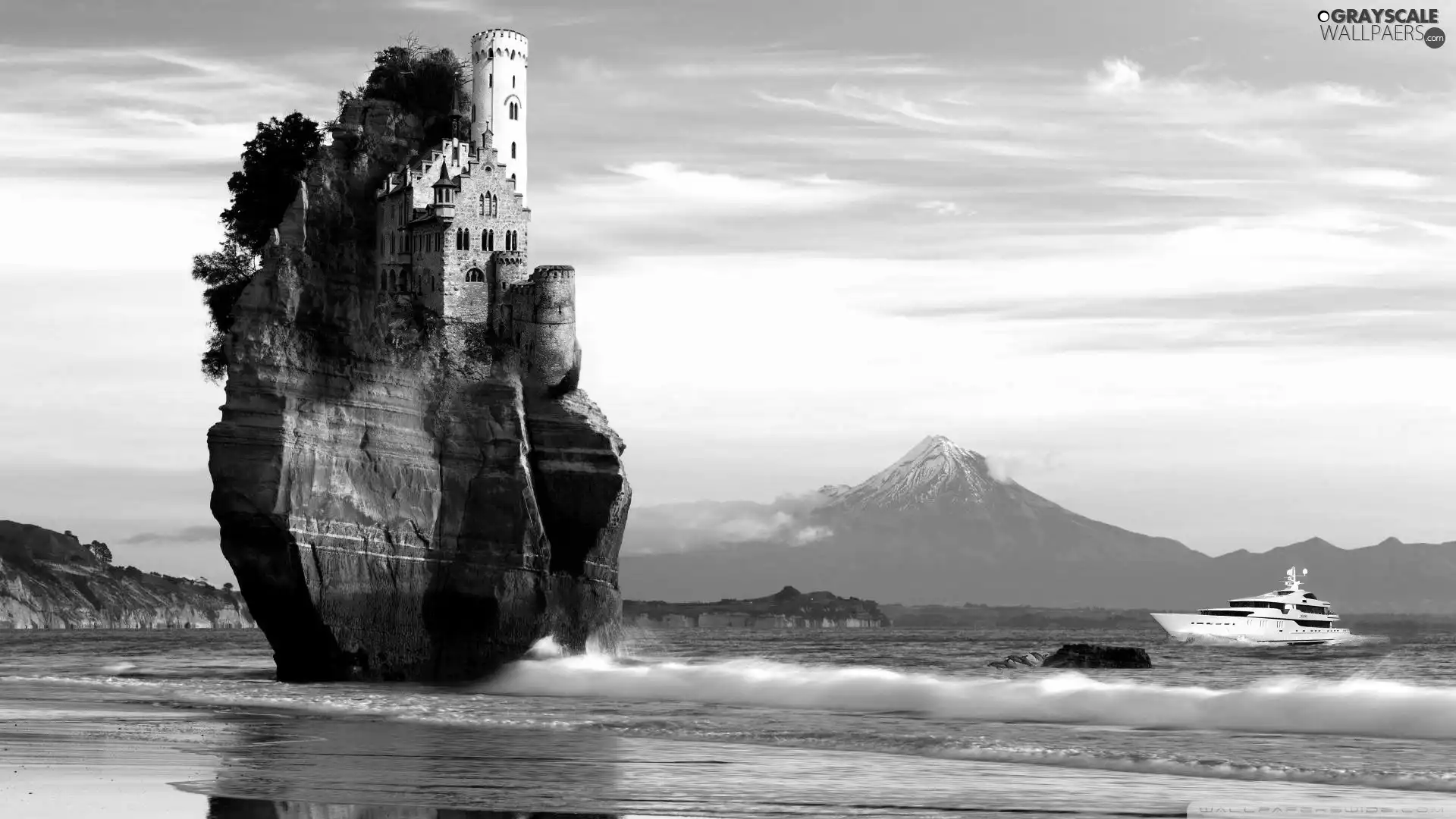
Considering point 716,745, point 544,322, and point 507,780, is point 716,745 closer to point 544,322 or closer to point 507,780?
point 507,780

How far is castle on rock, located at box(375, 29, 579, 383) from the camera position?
74938 mm

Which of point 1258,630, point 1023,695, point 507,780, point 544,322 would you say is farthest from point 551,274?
point 1258,630

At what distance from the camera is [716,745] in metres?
43.9

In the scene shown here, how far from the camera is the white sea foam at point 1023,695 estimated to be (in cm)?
5181

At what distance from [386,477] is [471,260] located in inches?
408

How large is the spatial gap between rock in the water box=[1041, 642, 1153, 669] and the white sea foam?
1034 cm

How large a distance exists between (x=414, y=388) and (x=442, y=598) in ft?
29.0

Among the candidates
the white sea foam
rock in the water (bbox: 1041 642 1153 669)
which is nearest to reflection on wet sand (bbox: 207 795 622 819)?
the white sea foam

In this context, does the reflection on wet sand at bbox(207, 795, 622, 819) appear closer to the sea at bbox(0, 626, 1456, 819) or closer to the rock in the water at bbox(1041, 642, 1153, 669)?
the sea at bbox(0, 626, 1456, 819)

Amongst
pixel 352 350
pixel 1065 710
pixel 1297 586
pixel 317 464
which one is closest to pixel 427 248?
pixel 352 350

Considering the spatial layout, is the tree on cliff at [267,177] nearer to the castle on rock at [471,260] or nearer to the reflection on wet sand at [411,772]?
the castle on rock at [471,260]

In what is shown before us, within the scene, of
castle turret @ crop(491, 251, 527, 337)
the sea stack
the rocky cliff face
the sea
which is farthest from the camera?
castle turret @ crop(491, 251, 527, 337)

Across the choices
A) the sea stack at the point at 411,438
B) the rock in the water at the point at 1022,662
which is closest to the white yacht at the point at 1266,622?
the rock in the water at the point at 1022,662

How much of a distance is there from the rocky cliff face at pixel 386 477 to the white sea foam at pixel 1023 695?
3673 mm
